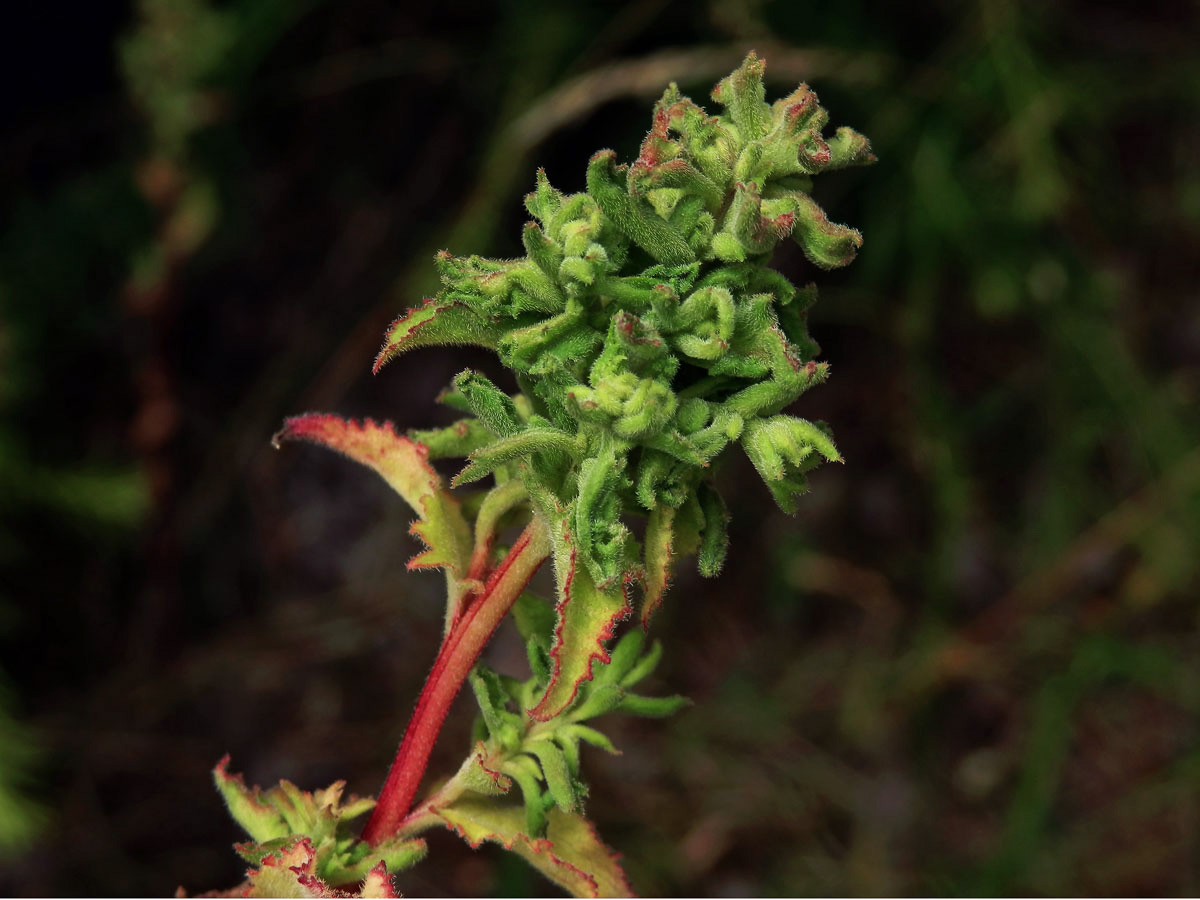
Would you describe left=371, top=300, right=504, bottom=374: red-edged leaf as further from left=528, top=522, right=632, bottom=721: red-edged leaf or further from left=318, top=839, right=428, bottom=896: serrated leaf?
left=318, top=839, right=428, bottom=896: serrated leaf

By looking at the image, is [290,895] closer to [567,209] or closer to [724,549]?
[724,549]

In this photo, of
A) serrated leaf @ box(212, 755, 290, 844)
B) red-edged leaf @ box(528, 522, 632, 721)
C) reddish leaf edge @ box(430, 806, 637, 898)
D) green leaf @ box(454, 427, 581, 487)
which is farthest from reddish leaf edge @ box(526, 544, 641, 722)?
serrated leaf @ box(212, 755, 290, 844)

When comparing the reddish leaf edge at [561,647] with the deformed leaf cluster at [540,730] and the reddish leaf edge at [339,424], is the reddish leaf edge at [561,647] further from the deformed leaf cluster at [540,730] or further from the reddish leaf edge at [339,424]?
the reddish leaf edge at [339,424]

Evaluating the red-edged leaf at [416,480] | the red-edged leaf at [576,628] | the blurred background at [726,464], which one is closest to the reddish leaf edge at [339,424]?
the red-edged leaf at [416,480]

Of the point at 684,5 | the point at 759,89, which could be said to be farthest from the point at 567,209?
the point at 684,5

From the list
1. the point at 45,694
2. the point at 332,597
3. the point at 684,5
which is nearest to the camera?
the point at 684,5

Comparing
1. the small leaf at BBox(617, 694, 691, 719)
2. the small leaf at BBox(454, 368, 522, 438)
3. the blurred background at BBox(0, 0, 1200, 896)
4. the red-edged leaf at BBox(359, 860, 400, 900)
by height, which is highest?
the blurred background at BBox(0, 0, 1200, 896)
